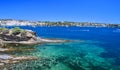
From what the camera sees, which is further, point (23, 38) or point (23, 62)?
point (23, 38)

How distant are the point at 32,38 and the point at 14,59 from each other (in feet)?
145

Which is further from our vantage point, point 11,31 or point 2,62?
point 11,31

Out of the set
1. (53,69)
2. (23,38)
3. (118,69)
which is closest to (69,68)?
(53,69)

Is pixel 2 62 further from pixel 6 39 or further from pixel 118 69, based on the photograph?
pixel 6 39

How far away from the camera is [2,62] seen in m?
56.6

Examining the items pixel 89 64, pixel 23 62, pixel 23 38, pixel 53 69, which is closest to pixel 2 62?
pixel 23 62

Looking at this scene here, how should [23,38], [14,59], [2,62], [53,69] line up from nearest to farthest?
[53,69]
[2,62]
[14,59]
[23,38]

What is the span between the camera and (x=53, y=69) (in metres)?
51.8

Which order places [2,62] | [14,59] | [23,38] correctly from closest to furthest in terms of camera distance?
[2,62] < [14,59] < [23,38]

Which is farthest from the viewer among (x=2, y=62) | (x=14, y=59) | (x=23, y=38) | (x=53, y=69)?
(x=23, y=38)

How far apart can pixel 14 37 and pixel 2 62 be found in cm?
→ 4660

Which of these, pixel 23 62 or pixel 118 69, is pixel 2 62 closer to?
pixel 23 62

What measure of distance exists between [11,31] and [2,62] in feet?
158

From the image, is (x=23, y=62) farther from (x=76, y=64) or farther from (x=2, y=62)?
(x=76, y=64)
